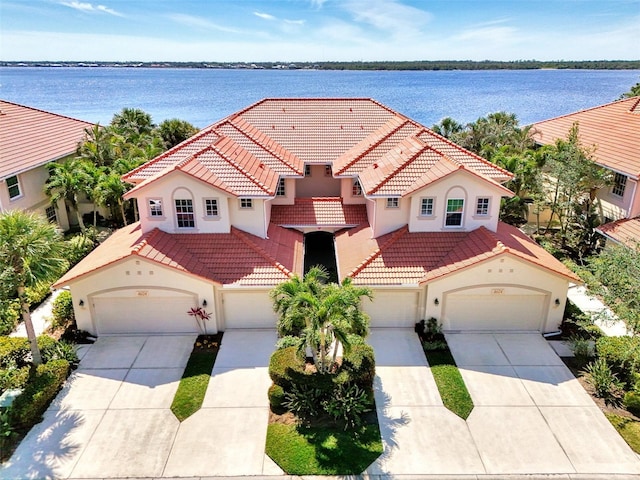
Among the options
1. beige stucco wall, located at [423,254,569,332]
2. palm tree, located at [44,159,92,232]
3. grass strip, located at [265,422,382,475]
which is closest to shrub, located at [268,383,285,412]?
grass strip, located at [265,422,382,475]

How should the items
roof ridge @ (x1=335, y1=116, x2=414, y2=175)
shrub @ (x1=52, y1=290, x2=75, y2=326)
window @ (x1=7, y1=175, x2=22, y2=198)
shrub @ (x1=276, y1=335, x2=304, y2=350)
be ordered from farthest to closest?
window @ (x1=7, y1=175, x2=22, y2=198), roof ridge @ (x1=335, y1=116, x2=414, y2=175), shrub @ (x1=52, y1=290, x2=75, y2=326), shrub @ (x1=276, y1=335, x2=304, y2=350)

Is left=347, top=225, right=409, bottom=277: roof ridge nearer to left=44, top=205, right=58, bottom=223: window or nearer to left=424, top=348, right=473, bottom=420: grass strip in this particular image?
left=424, top=348, right=473, bottom=420: grass strip

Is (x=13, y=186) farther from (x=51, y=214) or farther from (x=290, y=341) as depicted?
(x=290, y=341)

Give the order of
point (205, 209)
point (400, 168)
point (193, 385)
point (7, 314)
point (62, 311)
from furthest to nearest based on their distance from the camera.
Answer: point (400, 168)
point (205, 209)
point (62, 311)
point (193, 385)
point (7, 314)

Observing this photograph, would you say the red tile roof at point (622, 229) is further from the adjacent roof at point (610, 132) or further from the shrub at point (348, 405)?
the shrub at point (348, 405)

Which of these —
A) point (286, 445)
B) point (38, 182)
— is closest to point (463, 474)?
point (286, 445)

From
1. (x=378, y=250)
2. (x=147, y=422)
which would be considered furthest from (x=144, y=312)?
(x=378, y=250)
